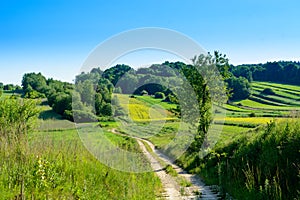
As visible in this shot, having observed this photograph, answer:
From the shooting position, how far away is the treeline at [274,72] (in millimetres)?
95062

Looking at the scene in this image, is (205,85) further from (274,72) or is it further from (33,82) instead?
(274,72)

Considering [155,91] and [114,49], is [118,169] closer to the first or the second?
[114,49]

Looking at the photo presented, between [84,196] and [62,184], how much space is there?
1174 millimetres

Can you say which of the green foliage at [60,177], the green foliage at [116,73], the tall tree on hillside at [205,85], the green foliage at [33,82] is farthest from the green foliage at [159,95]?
the green foliage at [33,82]

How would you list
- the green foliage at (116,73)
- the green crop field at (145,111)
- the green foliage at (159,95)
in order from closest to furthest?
the green foliage at (116,73) → the green foliage at (159,95) → the green crop field at (145,111)

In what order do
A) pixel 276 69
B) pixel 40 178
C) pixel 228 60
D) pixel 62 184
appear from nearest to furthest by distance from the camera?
pixel 40 178
pixel 62 184
pixel 228 60
pixel 276 69

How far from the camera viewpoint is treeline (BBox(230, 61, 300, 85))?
312ft

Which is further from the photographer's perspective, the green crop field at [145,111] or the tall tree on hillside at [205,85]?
the green crop field at [145,111]

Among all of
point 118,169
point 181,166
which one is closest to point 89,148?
point 118,169

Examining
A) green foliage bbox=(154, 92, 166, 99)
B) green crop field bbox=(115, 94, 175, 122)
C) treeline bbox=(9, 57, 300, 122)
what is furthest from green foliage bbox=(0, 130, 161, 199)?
green crop field bbox=(115, 94, 175, 122)

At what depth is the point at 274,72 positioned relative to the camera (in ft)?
335

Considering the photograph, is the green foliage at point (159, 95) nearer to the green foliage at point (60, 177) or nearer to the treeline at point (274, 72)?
the green foliage at point (60, 177)

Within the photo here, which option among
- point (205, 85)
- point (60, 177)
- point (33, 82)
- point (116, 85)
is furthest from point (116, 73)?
point (33, 82)

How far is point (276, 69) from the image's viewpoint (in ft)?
334
